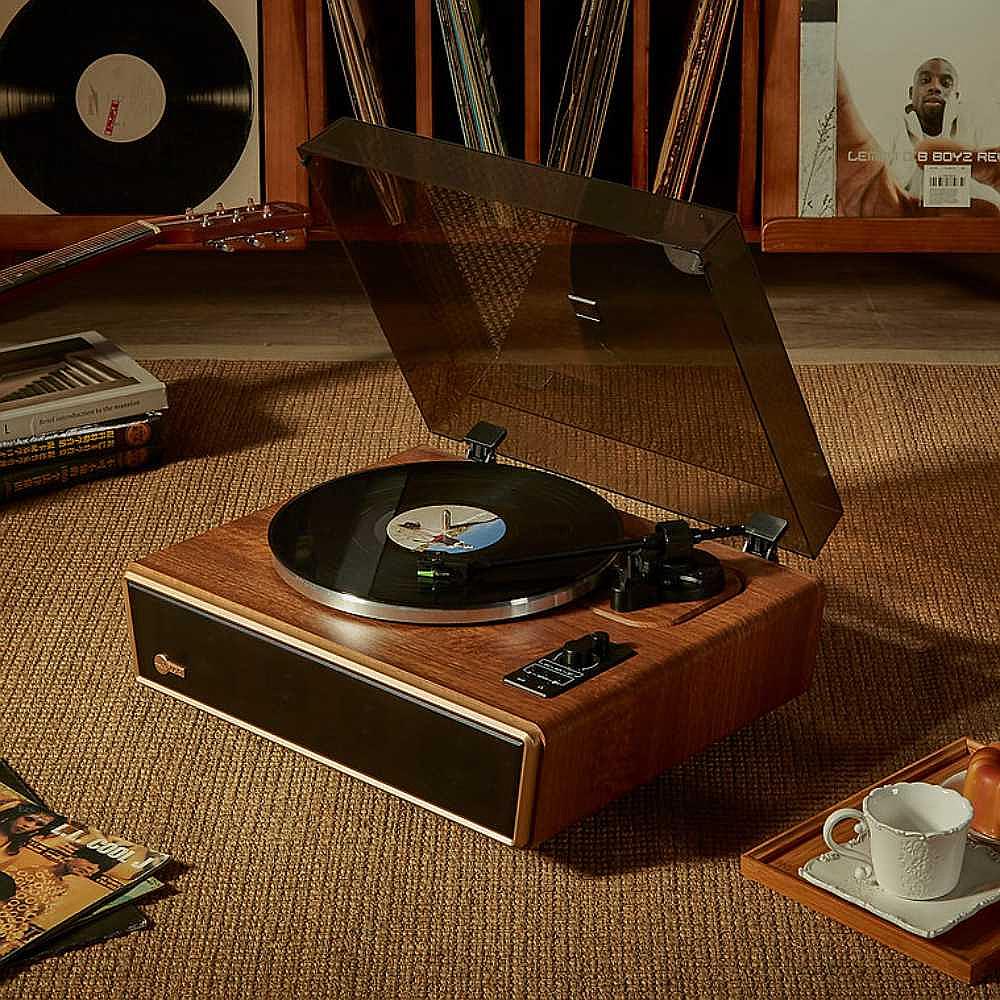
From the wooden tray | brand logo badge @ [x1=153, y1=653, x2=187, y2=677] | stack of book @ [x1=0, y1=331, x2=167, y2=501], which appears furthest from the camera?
stack of book @ [x1=0, y1=331, x2=167, y2=501]

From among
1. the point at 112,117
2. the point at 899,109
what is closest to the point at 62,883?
the point at 112,117

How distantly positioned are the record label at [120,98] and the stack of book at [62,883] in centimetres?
175

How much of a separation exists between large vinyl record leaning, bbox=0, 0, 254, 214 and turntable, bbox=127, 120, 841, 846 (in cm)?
122

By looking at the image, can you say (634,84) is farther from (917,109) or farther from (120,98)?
(120,98)

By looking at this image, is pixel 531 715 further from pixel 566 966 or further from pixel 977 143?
pixel 977 143

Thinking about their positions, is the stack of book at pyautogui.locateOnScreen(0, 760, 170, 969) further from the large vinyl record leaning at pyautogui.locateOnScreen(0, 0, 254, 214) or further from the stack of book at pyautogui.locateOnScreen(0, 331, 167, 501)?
the large vinyl record leaning at pyautogui.locateOnScreen(0, 0, 254, 214)

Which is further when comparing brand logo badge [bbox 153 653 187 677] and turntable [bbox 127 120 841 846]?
brand logo badge [bbox 153 653 187 677]

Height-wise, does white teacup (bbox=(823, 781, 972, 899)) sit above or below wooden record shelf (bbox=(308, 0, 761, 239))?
below

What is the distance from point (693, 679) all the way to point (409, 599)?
10.4 inches

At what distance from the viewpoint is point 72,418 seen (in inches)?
88.4

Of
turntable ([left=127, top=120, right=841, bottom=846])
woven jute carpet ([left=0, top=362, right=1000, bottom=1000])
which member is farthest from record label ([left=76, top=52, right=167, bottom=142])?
turntable ([left=127, top=120, right=841, bottom=846])

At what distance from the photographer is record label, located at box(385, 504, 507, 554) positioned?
157cm

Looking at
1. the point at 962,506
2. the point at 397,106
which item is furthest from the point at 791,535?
the point at 397,106

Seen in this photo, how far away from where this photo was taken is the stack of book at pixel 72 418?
221 centimetres
